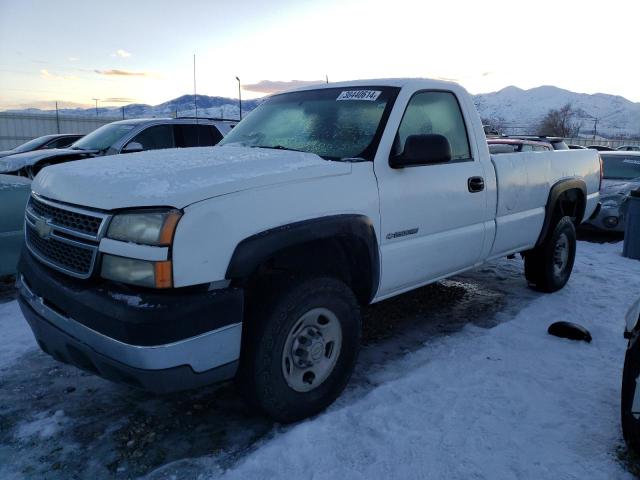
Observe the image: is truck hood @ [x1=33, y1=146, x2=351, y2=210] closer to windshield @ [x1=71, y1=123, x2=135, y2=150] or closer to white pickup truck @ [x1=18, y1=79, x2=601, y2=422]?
white pickup truck @ [x1=18, y1=79, x2=601, y2=422]

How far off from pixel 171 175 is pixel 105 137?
23.8 feet

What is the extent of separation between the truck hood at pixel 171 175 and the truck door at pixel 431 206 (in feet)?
1.69

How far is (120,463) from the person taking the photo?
2605mm

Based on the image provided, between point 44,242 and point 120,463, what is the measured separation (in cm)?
126

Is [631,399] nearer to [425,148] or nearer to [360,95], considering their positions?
[425,148]

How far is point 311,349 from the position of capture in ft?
9.57

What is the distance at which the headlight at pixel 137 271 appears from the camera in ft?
7.41

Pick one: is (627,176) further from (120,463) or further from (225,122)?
(120,463)

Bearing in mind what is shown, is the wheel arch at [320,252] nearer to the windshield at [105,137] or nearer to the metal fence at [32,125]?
the windshield at [105,137]

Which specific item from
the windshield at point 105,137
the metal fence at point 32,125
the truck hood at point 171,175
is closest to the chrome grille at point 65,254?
the truck hood at point 171,175

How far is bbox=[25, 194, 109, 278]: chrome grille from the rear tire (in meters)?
4.50

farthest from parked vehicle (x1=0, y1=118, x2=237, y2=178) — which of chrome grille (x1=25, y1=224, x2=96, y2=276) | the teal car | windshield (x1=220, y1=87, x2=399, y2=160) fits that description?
chrome grille (x1=25, y1=224, x2=96, y2=276)

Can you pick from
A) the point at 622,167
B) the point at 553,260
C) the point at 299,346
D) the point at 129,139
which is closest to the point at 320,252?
the point at 299,346

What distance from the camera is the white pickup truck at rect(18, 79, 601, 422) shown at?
2309 millimetres
